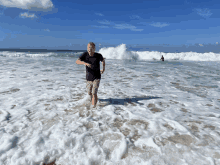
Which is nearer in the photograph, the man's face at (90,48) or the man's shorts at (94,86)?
the man's face at (90,48)

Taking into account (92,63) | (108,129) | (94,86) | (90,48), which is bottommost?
(108,129)

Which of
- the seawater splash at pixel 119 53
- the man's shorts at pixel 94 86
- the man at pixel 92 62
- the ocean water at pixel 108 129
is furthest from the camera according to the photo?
the seawater splash at pixel 119 53

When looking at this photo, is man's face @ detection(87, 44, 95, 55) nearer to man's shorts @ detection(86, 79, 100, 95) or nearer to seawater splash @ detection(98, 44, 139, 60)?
man's shorts @ detection(86, 79, 100, 95)

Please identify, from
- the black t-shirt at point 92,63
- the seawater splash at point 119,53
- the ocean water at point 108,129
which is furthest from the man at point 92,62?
the seawater splash at point 119,53

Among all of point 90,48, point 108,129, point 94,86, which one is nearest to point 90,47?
point 90,48

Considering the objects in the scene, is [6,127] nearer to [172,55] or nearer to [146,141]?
[146,141]

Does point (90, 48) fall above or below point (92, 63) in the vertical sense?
above

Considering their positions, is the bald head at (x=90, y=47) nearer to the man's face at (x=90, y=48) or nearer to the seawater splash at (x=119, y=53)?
the man's face at (x=90, y=48)

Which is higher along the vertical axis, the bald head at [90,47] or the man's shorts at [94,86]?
the bald head at [90,47]

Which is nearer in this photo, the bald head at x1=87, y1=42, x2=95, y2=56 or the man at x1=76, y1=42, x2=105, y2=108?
the bald head at x1=87, y1=42, x2=95, y2=56

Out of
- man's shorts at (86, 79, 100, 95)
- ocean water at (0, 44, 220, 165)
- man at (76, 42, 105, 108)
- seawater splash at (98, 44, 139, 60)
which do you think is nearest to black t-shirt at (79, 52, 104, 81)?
man at (76, 42, 105, 108)

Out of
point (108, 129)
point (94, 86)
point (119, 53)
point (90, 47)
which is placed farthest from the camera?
point (119, 53)

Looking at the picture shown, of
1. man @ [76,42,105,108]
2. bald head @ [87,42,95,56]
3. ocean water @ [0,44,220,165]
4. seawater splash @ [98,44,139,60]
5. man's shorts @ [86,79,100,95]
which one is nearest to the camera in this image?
ocean water @ [0,44,220,165]

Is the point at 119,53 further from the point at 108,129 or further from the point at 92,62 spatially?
the point at 108,129
